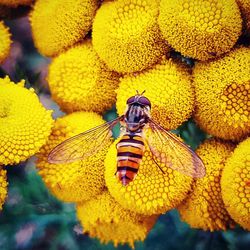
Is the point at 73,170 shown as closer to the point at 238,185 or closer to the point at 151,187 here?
the point at 151,187

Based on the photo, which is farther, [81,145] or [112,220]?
[112,220]

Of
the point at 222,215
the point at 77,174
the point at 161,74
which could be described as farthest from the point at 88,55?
the point at 222,215

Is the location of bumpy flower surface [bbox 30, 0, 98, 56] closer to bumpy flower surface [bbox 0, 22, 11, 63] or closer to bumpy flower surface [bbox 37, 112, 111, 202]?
bumpy flower surface [bbox 0, 22, 11, 63]

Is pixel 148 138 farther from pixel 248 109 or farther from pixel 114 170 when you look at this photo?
pixel 248 109

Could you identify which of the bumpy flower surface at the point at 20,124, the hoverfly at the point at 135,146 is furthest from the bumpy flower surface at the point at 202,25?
the bumpy flower surface at the point at 20,124

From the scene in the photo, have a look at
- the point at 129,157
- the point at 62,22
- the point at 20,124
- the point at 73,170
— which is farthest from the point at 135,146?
the point at 62,22
